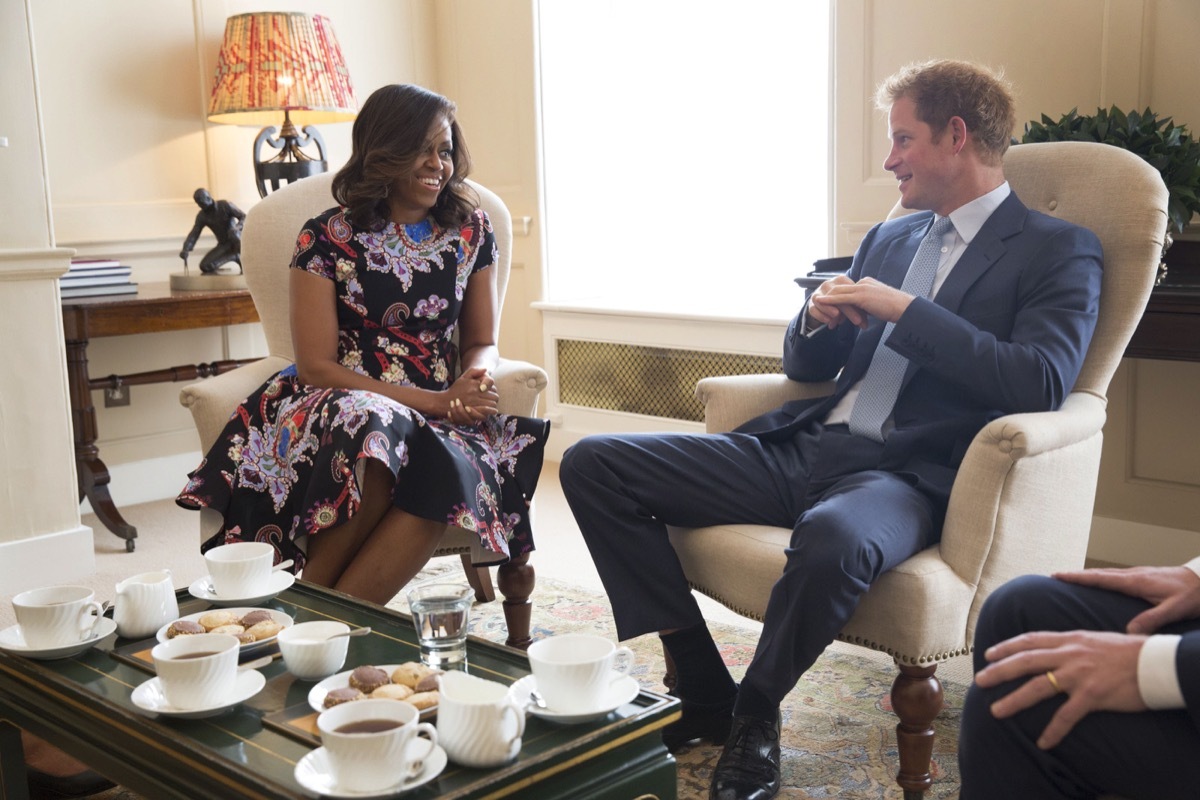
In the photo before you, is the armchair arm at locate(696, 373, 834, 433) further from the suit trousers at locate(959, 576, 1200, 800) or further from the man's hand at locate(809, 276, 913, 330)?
the suit trousers at locate(959, 576, 1200, 800)

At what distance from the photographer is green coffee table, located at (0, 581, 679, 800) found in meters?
1.28

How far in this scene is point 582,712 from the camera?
136 centimetres

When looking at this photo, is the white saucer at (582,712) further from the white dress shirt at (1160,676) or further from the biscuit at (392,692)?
the white dress shirt at (1160,676)

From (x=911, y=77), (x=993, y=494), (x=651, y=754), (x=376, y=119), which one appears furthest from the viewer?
(x=376, y=119)

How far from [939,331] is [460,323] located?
1.14 metres

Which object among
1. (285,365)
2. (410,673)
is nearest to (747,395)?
(285,365)

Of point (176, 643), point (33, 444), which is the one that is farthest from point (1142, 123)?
point (33, 444)

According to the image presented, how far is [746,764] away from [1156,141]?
1675mm

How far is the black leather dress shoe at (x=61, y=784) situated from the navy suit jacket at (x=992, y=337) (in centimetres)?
141

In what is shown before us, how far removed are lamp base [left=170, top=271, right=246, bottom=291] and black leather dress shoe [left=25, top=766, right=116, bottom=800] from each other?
2.08m

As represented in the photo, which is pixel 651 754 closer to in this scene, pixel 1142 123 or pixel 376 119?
pixel 376 119

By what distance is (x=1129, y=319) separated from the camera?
6.84 ft

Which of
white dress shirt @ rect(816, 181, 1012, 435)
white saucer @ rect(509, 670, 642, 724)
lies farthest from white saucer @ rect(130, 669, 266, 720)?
white dress shirt @ rect(816, 181, 1012, 435)

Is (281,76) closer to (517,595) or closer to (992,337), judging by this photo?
(517,595)
